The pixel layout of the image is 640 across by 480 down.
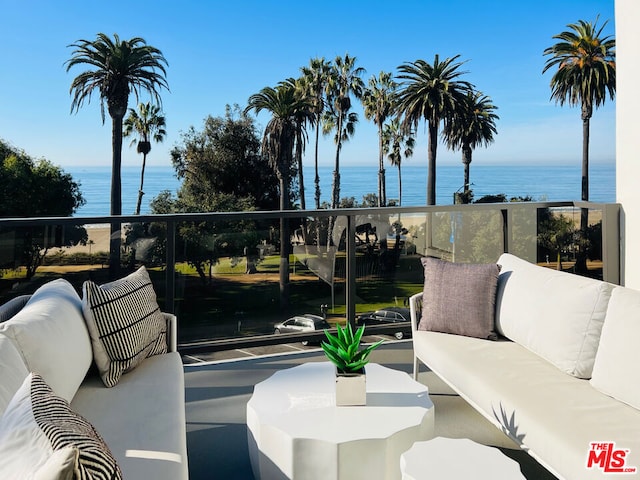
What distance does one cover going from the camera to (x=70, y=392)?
5.95 feet

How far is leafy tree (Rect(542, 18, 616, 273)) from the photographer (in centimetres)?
2522

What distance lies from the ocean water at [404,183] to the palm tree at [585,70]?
3.24 m

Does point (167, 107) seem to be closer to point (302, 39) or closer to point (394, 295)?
point (302, 39)

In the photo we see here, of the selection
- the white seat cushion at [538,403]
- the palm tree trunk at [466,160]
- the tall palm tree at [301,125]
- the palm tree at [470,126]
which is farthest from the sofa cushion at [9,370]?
the palm tree trunk at [466,160]

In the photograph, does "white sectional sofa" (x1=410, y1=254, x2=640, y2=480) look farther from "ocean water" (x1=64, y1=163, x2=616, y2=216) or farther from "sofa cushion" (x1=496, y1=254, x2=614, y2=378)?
"ocean water" (x1=64, y1=163, x2=616, y2=216)

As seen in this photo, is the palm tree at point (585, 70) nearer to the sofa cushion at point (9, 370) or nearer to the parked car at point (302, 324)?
the parked car at point (302, 324)

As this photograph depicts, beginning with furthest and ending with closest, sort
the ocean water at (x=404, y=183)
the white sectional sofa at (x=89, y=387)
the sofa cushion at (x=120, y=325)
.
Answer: the ocean water at (x=404, y=183), the sofa cushion at (x=120, y=325), the white sectional sofa at (x=89, y=387)

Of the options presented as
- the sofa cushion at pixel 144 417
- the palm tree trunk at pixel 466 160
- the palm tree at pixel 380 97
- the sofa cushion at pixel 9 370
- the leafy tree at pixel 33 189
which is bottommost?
the sofa cushion at pixel 144 417

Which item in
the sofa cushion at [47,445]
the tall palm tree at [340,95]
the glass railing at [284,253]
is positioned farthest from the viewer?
the tall palm tree at [340,95]

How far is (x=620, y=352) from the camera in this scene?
193 centimetres

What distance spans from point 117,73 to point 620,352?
2893 cm

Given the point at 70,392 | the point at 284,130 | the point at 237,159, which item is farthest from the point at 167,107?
the point at 70,392

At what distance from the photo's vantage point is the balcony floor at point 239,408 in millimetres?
2256

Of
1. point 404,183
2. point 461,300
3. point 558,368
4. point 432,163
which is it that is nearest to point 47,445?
point 558,368
